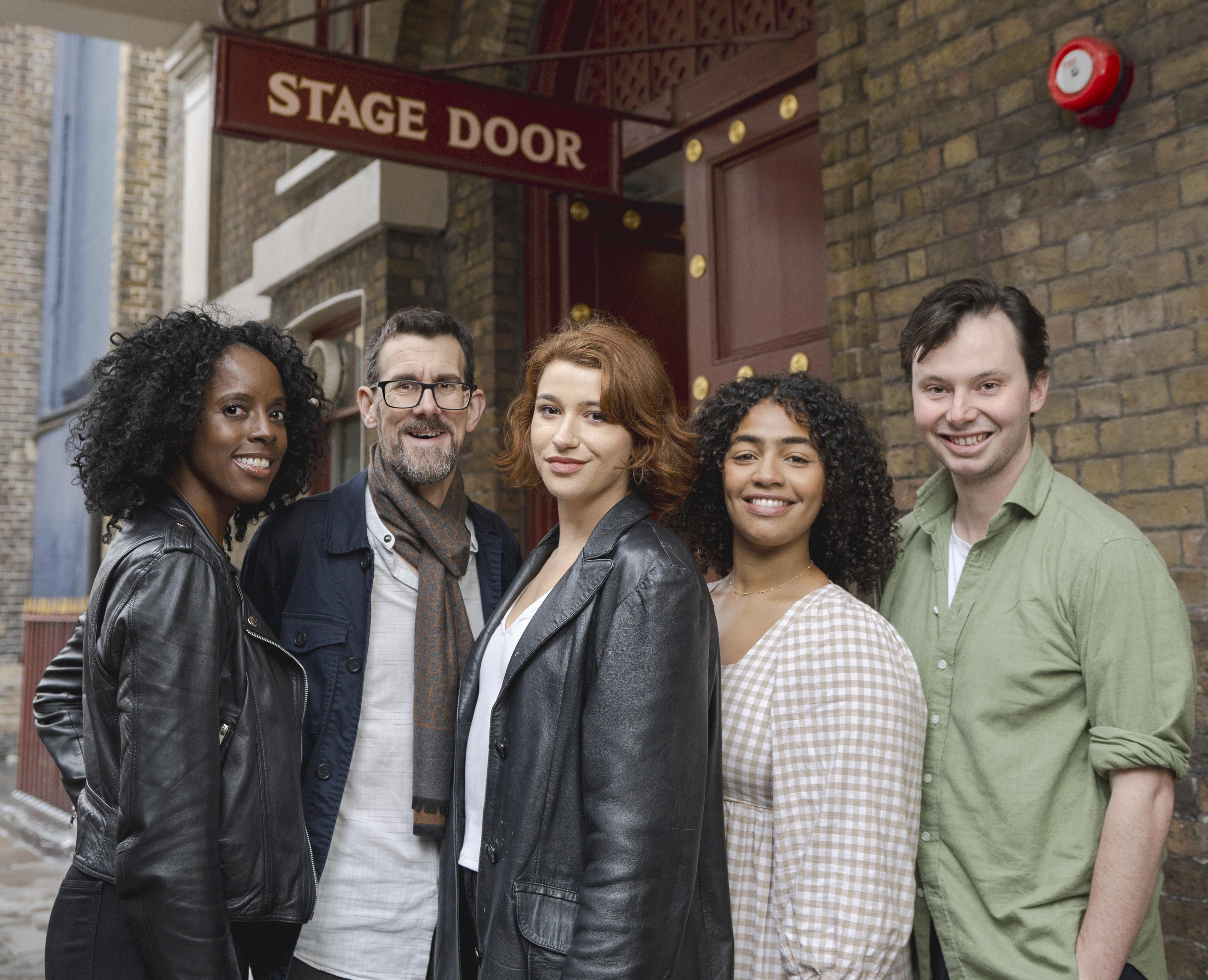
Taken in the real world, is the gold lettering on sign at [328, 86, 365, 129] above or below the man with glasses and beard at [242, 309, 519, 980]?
above

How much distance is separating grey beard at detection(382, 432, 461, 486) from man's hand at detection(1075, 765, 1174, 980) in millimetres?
1494

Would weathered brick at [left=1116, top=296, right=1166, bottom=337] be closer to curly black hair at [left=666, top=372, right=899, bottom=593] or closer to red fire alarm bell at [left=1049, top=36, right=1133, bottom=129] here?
red fire alarm bell at [left=1049, top=36, right=1133, bottom=129]

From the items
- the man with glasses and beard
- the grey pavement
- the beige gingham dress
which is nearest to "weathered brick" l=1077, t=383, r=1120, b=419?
the beige gingham dress

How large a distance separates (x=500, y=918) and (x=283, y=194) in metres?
6.55

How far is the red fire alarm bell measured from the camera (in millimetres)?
3047

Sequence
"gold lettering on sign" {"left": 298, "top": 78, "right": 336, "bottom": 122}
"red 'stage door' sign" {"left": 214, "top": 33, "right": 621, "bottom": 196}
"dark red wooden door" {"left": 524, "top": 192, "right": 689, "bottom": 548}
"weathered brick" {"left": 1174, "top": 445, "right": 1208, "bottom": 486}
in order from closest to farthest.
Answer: "weathered brick" {"left": 1174, "top": 445, "right": 1208, "bottom": 486} < "red 'stage door' sign" {"left": 214, "top": 33, "right": 621, "bottom": 196} < "gold lettering on sign" {"left": 298, "top": 78, "right": 336, "bottom": 122} < "dark red wooden door" {"left": 524, "top": 192, "right": 689, "bottom": 548}

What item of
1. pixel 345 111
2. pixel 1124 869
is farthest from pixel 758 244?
pixel 1124 869

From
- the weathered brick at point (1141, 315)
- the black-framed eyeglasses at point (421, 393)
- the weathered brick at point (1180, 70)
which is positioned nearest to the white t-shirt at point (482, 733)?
the black-framed eyeglasses at point (421, 393)

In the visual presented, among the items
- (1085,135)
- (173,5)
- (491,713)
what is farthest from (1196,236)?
(173,5)

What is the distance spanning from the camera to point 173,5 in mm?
7395

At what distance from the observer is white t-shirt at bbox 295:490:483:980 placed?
2232 millimetres

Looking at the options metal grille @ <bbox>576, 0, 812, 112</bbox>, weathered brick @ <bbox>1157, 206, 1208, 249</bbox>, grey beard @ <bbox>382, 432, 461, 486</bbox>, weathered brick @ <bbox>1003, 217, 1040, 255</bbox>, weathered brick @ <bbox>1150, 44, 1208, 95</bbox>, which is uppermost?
metal grille @ <bbox>576, 0, 812, 112</bbox>

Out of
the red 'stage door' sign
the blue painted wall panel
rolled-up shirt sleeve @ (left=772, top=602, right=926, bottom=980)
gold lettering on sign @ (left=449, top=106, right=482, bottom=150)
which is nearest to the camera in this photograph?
rolled-up shirt sleeve @ (left=772, top=602, right=926, bottom=980)

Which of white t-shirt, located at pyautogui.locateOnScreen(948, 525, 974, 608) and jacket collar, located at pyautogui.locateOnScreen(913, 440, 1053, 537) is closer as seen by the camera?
jacket collar, located at pyautogui.locateOnScreen(913, 440, 1053, 537)
